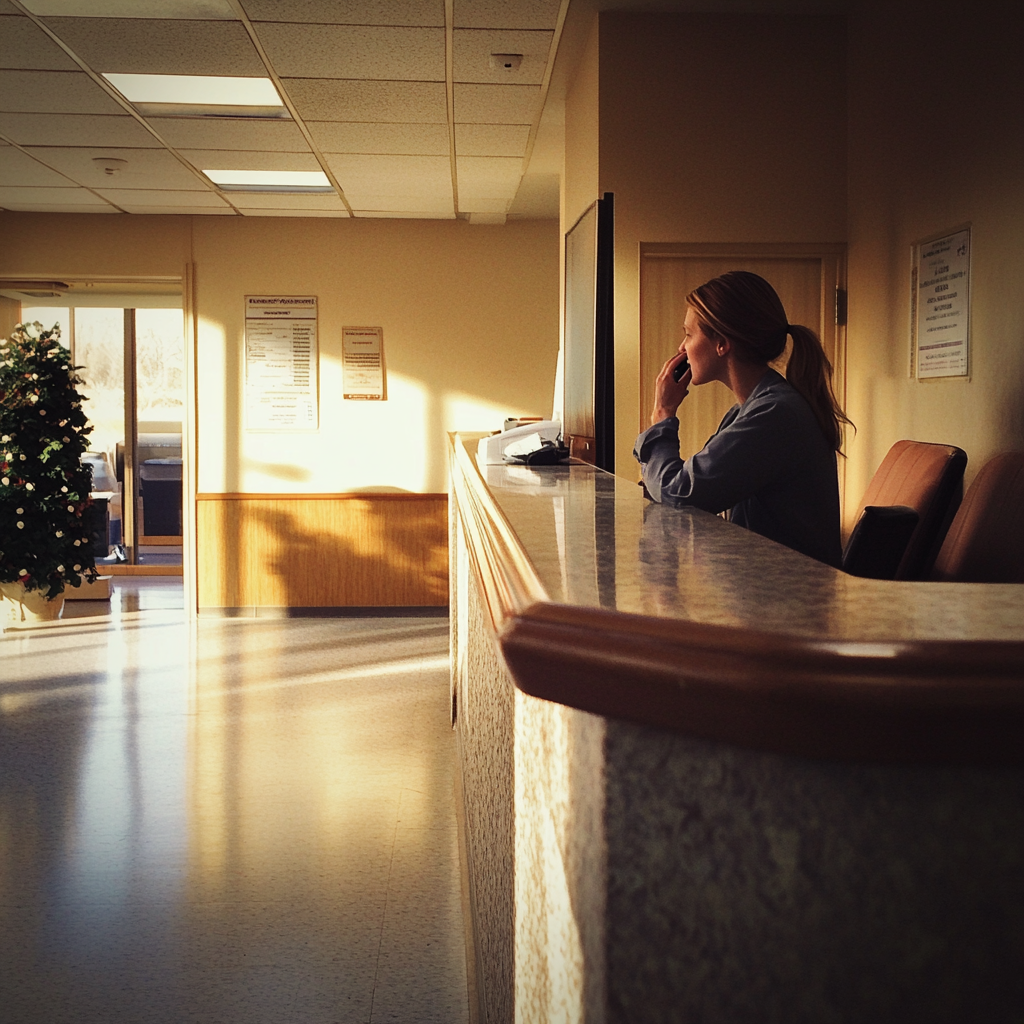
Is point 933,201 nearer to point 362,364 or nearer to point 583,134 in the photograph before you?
point 583,134

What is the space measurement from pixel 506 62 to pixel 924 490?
2.59 metres

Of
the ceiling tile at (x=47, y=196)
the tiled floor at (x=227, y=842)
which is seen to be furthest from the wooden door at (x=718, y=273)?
the ceiling tile at (x=47, y=196)

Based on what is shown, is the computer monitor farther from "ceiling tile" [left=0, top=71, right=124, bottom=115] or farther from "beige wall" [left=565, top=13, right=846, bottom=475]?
"ceiling tile" [left=0, top=71, right=124, bottom=115]

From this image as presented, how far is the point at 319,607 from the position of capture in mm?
7699

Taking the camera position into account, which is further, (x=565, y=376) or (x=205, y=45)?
(x=205, y=45)

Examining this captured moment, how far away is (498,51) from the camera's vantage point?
412 centimetres

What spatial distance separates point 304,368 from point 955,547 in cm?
570

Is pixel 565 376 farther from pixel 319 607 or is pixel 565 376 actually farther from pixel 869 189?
pixel 319 607

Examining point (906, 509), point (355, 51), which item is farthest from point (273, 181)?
point (906, 509)

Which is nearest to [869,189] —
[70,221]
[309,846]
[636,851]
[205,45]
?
[205,45]

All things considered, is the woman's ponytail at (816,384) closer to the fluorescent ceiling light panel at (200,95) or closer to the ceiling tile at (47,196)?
the fluorescent ceiling light panel at (200,95)

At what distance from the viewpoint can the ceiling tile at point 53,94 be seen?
4.44 meters

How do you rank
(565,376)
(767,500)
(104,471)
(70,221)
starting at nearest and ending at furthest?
1. (767,500)
2. (565,376)
3. (70,221)
4. (104,471)

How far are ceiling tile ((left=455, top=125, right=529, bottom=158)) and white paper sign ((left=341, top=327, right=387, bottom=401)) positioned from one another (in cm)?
215
